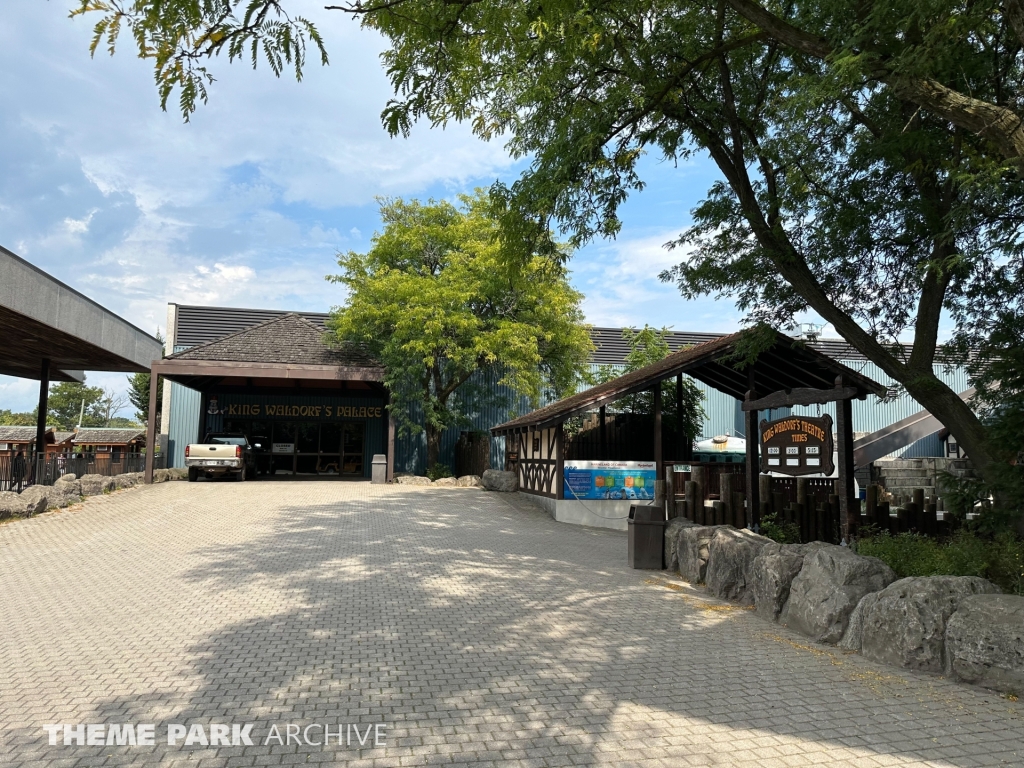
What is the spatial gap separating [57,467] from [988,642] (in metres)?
20.0

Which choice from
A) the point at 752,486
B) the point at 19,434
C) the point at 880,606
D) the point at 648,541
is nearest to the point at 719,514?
the point at 752,486

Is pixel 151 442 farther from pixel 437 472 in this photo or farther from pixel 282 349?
pixel 437 472

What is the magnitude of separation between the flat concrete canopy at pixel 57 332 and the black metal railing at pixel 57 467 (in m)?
2.82

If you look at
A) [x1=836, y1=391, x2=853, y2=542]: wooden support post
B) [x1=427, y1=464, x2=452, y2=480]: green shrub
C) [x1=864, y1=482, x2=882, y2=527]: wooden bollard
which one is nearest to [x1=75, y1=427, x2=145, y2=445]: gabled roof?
[x1=427, y1=464, x2=452, y2=480]: green shrub

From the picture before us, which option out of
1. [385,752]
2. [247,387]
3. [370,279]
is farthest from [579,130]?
[247,387]

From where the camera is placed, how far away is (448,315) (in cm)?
2238

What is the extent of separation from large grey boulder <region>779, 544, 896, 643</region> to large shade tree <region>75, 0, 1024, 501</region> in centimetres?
170

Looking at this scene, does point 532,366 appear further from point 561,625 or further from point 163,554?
point 561,625

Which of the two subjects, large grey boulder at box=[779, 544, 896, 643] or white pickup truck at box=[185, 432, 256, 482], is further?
white pickup truck at box=[185, 432, 256, 482]

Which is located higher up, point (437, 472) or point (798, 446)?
point (798, 446)

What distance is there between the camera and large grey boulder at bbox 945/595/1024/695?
197 inches

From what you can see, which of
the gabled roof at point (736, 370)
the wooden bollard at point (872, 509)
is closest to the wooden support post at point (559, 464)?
the gabled roof at point (736, 370)

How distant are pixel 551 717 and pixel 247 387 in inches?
1019

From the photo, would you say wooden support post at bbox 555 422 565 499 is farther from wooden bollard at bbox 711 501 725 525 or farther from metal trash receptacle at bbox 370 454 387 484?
metal trash receptacle at bbox 370 454 387 484
